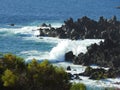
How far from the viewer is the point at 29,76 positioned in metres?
35.5

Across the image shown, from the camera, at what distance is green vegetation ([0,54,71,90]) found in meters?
34.5

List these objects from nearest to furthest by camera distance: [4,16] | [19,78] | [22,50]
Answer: [19,78], [22,50], [4,16]

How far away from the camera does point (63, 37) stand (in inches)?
3770

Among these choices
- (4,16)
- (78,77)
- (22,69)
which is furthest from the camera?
(4,16)

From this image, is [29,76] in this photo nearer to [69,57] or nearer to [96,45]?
[69,57]

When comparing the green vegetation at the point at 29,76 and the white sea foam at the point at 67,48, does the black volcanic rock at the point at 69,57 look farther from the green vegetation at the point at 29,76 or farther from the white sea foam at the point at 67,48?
the green vegetation at the point at 29,76

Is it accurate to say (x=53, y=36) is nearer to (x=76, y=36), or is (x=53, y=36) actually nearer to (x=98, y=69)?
(x=76, y=36)

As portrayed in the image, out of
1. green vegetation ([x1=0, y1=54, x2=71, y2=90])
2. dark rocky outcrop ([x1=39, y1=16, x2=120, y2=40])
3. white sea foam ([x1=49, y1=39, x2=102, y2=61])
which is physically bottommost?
green vegetation ([x1=0, y1=54, x2=71, y2=90])

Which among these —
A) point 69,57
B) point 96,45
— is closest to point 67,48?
point 69,57

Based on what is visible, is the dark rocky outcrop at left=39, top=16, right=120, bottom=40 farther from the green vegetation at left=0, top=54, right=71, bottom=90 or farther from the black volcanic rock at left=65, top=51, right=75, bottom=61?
the green vegetation at left=0, top=54, right=71, bottom=90

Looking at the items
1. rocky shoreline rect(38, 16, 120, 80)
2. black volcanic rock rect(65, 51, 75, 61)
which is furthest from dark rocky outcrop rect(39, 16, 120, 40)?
black volcanic rock rect(65, 51, 75, 61)

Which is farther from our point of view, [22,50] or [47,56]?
[22,50]

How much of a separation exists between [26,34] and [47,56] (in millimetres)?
25082

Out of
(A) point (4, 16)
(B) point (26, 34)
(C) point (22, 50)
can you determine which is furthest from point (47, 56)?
(A) point (4, 16)
